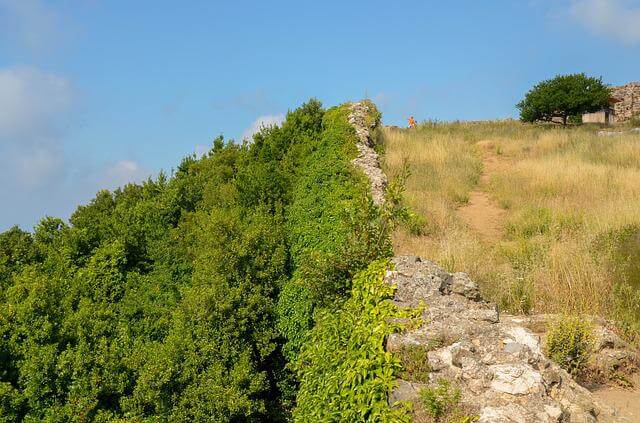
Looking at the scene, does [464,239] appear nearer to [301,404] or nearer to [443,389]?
[301,404]

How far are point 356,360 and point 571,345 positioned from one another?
9.16 feet

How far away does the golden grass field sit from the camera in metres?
7.81

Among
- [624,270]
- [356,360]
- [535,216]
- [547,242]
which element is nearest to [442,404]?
[356,360]

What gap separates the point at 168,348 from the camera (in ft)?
21.0

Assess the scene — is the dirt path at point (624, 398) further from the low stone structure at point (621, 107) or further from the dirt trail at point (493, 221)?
the low stone structure at point (621, 107)

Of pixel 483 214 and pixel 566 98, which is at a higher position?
pixel 566 98

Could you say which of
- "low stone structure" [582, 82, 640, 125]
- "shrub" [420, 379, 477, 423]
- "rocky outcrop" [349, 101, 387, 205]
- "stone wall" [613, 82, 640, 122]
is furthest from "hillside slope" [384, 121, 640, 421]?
"stone wall" [613, 82, 640, 122]

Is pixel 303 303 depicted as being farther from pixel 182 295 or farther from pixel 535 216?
pixel 535 216

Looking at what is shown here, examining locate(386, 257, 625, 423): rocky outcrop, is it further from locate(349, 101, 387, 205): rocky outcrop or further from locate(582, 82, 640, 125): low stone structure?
locate(582, 82, 640, 125): low stone structure

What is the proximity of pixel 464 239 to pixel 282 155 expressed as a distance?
180 inches

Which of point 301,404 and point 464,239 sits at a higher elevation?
point 464,239

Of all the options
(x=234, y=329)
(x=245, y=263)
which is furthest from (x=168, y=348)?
(x=245, y=263)

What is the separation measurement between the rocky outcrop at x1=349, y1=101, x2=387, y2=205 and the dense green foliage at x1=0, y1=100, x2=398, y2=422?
46cm

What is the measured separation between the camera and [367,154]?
12.0m
